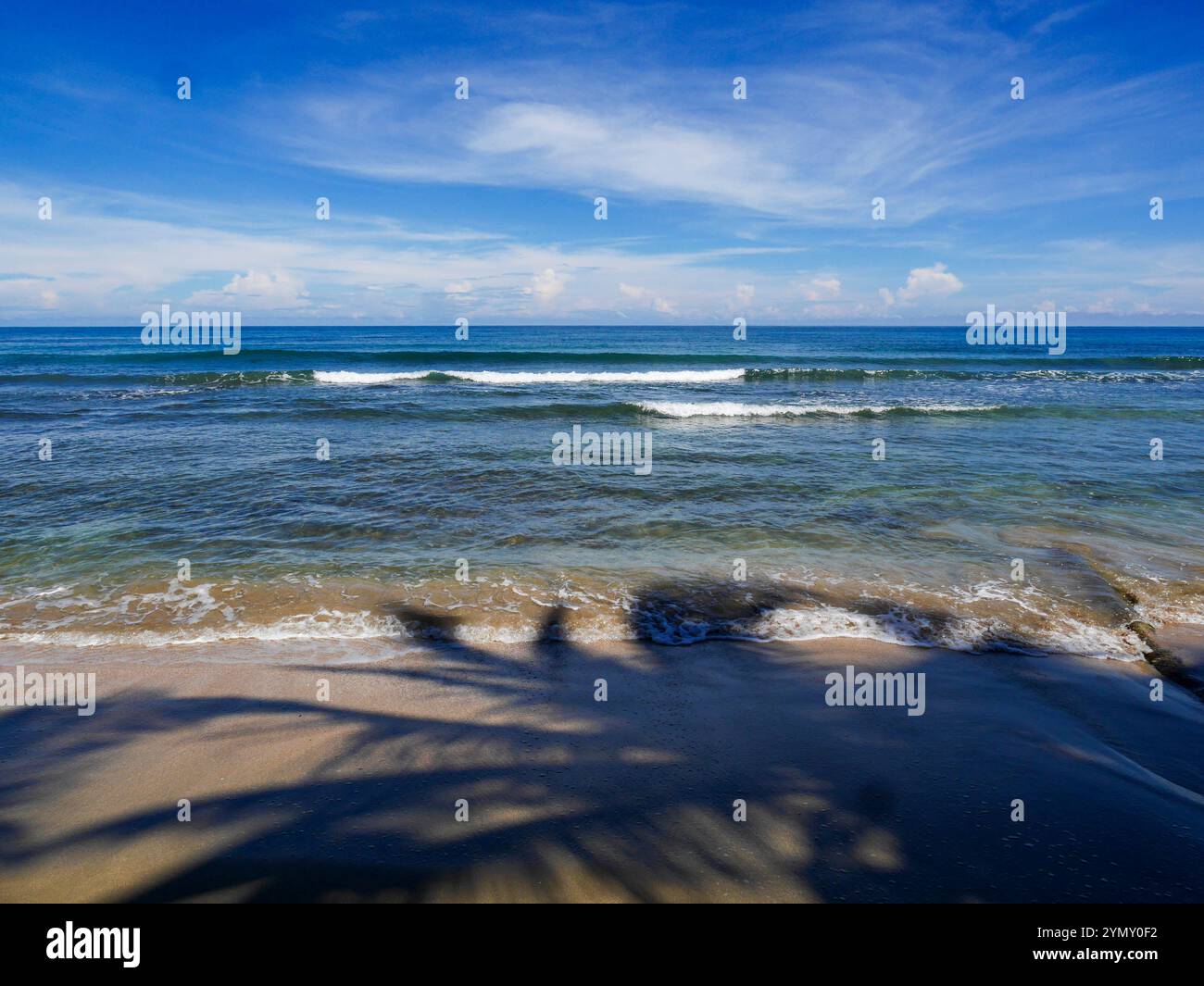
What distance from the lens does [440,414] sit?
21.8 m

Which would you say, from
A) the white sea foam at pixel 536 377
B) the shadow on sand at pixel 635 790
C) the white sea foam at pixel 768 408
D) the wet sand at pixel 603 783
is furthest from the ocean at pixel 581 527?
the white sea foam at pixel 536 377

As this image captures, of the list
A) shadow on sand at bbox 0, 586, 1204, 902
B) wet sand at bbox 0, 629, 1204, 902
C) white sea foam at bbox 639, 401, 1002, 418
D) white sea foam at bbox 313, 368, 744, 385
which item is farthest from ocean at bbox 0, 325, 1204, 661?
white sea foam at bbox 313, 368, 744, 385

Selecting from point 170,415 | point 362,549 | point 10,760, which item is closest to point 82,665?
point 10,760

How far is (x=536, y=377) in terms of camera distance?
34.3 m

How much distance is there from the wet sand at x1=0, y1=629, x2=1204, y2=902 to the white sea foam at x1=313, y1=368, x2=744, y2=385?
89.9 ft

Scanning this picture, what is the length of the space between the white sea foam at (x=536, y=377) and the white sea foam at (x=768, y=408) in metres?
Result: 9.06

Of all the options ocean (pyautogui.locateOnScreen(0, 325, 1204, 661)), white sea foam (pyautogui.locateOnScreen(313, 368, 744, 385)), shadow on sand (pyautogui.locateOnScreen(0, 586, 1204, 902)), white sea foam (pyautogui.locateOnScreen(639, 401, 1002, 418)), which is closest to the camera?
shadow on sand (pyautogui.locateOnScreen(0, 586, 1204, 902))

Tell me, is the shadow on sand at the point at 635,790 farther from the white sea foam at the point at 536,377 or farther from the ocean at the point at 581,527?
the white sea foam at the point at 536,377

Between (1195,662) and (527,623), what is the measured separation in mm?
6675

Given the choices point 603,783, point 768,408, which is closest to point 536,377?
point 768,408

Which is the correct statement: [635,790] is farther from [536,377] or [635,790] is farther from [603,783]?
[536,377]

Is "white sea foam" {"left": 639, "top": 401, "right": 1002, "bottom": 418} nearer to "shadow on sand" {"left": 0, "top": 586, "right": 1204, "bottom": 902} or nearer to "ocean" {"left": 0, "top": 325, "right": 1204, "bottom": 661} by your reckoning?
"ocean" {"left": 0, "top": 325, "right": 1204, "bottom": 661}

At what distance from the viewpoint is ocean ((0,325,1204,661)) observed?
7090mm
